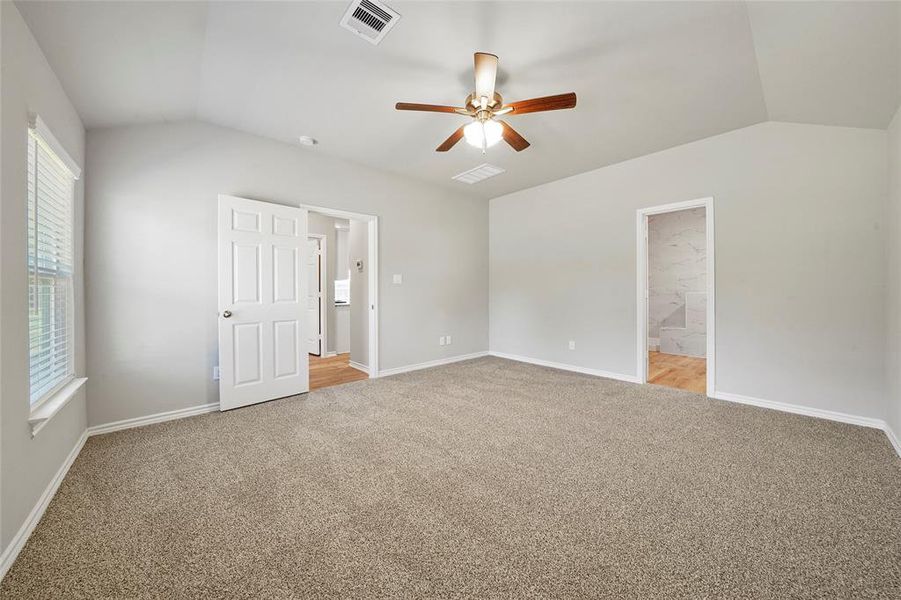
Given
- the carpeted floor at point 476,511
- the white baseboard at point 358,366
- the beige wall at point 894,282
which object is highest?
the beige wall at point 894,282

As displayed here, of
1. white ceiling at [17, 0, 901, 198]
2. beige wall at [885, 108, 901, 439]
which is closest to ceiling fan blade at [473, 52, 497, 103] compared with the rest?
white ceiling at [17, 0, 901, 198]

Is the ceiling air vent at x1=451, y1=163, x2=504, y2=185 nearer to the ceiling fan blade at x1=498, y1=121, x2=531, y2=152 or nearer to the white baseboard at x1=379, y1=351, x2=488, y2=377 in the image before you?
the ceiling fan blade at x1=498, y1=121, x2=531, y2=152

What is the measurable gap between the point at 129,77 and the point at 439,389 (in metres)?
3.64

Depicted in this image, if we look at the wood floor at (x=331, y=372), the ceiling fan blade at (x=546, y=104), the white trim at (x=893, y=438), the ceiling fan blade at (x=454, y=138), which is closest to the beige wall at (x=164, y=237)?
the wood floor at (x=331, y=372)

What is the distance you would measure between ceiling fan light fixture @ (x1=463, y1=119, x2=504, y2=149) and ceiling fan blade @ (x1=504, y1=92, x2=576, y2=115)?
0.90 feet

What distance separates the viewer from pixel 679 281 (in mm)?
6344

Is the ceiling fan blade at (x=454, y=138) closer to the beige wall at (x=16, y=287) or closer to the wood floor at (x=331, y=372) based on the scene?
the beige wall at (x=16, y=287)

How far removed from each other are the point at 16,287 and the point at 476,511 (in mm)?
2456

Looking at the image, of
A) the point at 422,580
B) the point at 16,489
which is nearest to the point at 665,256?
the point at 422,580

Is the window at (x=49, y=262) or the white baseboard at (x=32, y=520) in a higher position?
the window at (x=49, y=262)

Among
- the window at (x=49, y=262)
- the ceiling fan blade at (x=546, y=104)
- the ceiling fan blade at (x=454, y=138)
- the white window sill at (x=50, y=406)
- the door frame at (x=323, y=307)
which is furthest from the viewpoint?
the door frame at (x=323, y=307)

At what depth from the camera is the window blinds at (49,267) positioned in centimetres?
186

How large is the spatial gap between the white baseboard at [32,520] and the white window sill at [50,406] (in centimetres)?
37

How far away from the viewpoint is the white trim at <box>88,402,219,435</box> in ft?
9.16
